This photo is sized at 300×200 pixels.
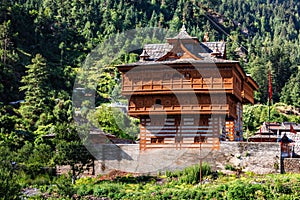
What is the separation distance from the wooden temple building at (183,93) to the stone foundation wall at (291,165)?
4729 mm

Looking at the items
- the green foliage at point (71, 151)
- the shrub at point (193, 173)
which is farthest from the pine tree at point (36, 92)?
the shrub at point (193, 173)

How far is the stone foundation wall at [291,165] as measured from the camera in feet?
124

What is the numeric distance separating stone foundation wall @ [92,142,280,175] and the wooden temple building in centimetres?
70

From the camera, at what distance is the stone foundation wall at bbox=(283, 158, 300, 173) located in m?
37.8

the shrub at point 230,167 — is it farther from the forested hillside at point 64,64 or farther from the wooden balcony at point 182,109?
the forested hillside at point 64,64

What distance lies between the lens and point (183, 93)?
40719mm

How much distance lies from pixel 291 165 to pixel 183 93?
28.4ft

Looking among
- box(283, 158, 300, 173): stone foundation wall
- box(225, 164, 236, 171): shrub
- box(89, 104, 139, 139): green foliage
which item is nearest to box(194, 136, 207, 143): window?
box(225, 164, 236, 171): shrub

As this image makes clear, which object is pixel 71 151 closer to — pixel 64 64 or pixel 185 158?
pixel 185 158

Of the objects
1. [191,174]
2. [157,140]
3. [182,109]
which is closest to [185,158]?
[157,140]

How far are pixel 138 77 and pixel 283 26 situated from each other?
481 feet

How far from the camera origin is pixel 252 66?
95375 millimetres

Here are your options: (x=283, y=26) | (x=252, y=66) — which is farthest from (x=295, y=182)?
(x=283, y=26)

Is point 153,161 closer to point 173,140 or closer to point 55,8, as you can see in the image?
point 173,140
